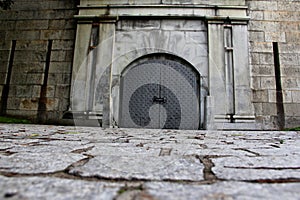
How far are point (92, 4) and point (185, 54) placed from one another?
313cm

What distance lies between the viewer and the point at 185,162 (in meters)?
1.23

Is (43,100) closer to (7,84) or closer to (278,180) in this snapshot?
(7,84)

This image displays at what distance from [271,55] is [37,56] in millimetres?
6919

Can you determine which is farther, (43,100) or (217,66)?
(43,100)

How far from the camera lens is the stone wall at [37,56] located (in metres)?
6.89

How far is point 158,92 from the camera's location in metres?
6.95

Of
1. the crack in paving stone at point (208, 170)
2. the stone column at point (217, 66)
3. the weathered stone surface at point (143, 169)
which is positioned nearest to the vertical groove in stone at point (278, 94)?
the stone column at point (217, 66)

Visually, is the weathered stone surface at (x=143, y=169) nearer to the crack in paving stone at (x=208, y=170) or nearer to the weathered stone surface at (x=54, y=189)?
the crack in paving stone at (x=208, y=170)

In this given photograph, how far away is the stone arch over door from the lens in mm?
6742

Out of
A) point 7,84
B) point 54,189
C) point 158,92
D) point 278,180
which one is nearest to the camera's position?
point 54,189

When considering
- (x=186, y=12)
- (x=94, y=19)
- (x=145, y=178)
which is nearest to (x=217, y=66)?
(x=186, y=12)

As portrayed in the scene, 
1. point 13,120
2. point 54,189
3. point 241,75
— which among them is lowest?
point 54,189

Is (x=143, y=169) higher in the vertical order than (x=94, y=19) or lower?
lower

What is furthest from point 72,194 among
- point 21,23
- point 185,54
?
point 21,23
